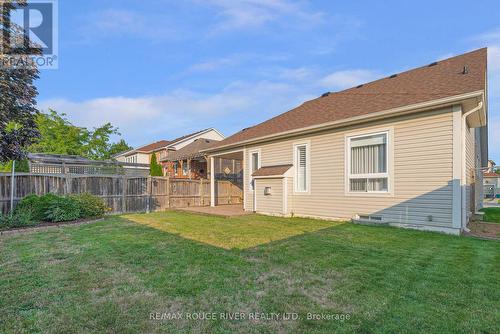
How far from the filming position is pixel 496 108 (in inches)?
492

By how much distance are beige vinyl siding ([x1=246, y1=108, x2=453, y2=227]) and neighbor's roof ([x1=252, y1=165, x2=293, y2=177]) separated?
4.51 ft

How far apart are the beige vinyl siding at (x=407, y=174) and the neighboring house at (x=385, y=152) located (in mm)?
21

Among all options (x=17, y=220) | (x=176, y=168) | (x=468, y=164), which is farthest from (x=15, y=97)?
(x=176, y=168)

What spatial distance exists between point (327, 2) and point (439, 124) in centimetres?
613

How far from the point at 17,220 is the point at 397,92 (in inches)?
468

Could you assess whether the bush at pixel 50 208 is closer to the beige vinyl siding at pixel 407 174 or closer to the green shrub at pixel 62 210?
the green shrub at pixel 62 210

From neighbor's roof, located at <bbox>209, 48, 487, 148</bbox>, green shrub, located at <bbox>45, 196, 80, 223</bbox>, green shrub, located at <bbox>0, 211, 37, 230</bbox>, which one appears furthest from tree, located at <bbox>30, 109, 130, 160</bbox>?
neighbor's roof, located at <bbox>209, 48, 487, 148</bbox>

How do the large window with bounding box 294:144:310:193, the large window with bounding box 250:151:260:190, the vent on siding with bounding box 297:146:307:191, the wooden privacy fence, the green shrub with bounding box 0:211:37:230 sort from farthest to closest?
the large window with bounding box 250:151:260:190 < the vent on siding with bounding box 297:146:307:191 < the large window with bounding box 294:144:310:193 < the wooden privacy fence < the green shrub with bounding box 0:211:37:230

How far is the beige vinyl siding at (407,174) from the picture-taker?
628 centimetres

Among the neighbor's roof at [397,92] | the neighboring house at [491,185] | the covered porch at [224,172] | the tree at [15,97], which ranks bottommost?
the neighboring house at [491,185]

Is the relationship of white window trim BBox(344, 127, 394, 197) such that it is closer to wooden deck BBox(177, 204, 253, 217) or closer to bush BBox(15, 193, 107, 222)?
wooden deck BBox(177, 204, 253, 217)

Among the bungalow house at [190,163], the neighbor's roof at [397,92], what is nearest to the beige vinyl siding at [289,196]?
the neighbor's roof at [397,92]

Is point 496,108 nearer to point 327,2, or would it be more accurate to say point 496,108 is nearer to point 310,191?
point 327,2

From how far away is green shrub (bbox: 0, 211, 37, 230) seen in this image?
23.9 feet
